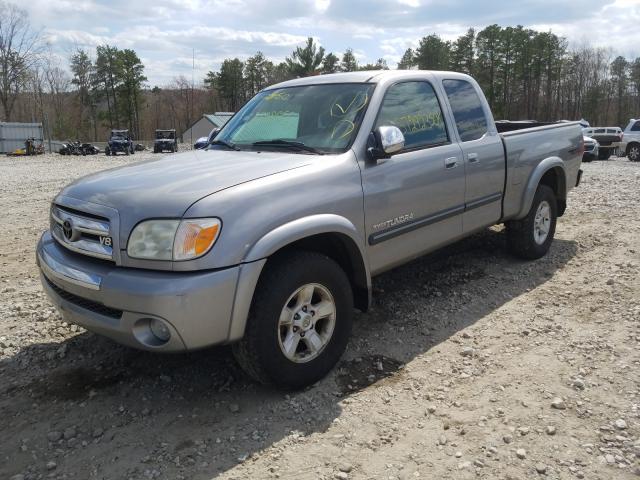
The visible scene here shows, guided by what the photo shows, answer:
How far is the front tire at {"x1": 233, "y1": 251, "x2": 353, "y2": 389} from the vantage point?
2.99 meters

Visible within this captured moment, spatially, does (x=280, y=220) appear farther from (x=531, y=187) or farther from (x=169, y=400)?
(x=531, y=187)

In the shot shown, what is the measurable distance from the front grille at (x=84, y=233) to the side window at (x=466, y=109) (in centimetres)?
305

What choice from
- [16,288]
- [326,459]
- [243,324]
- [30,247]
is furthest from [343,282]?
[30,247]

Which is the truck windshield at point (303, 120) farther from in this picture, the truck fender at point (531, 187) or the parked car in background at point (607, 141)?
the parked car in background at point (607, 141)

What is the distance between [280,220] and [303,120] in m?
1.30

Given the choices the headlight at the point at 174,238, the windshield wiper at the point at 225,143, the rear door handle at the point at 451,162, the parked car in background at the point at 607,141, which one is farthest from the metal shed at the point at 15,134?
the headlight at the point at 174,238

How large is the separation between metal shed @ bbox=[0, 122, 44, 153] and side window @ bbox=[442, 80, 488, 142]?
146 feet

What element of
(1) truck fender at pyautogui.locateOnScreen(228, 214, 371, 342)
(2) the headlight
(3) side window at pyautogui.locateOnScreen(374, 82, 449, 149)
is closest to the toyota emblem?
(2) the headlight

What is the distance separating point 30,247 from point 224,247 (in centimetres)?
527

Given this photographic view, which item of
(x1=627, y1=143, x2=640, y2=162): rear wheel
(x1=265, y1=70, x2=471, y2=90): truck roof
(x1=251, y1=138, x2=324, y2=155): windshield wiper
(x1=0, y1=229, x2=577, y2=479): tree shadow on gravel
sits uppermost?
(x1=265, y1=70, x2=471, y2=90): truck roof

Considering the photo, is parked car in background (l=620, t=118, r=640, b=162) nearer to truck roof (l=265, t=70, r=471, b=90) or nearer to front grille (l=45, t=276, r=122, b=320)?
truck roof (l=265, t=70, r=471, b=90)

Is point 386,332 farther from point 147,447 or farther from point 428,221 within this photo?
point 147,447

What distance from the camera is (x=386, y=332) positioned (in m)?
4.24

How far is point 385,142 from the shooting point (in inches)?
140
